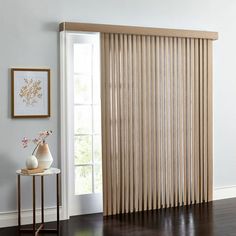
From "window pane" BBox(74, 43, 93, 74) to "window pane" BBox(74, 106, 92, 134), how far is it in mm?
437

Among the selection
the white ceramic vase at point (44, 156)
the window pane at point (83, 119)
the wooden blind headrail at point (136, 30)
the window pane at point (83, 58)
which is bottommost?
the white ceramic vase at point (44, 156)

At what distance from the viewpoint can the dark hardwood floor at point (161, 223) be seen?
16.4ft

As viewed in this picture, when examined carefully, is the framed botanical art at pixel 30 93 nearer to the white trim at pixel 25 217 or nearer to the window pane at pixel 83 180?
the window pane at pixel 83 180

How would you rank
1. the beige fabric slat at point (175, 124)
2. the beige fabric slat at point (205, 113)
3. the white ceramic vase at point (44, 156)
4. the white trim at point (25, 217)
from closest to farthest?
1. the white ceramic vase at point (44, 156)
2. the white trim at point (25, 217)
3. the beige fabric slat at point (175, 124)
4. the beige fabric slat at point (205, 113)

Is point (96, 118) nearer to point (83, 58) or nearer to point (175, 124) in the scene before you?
point (83, 58)

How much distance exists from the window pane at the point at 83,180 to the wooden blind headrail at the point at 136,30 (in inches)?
63.5

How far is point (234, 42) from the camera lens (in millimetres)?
6734

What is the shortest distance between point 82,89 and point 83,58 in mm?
363

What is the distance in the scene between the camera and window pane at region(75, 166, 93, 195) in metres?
5.80

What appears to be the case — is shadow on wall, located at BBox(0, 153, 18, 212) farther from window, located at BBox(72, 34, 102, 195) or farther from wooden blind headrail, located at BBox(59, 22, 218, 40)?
wooden blind headrail, located at BBox(59, 22, 218, 40)

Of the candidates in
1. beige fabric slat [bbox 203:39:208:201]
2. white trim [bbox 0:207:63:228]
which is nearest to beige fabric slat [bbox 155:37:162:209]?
beige fabric slat [bbox 203:39:208:201]

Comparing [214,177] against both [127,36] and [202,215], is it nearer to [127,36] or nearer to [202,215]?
[202,215]

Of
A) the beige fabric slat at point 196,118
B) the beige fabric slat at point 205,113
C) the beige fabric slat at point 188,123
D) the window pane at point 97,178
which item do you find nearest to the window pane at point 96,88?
the window pane at point 97,178

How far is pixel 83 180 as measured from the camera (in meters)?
5.83
